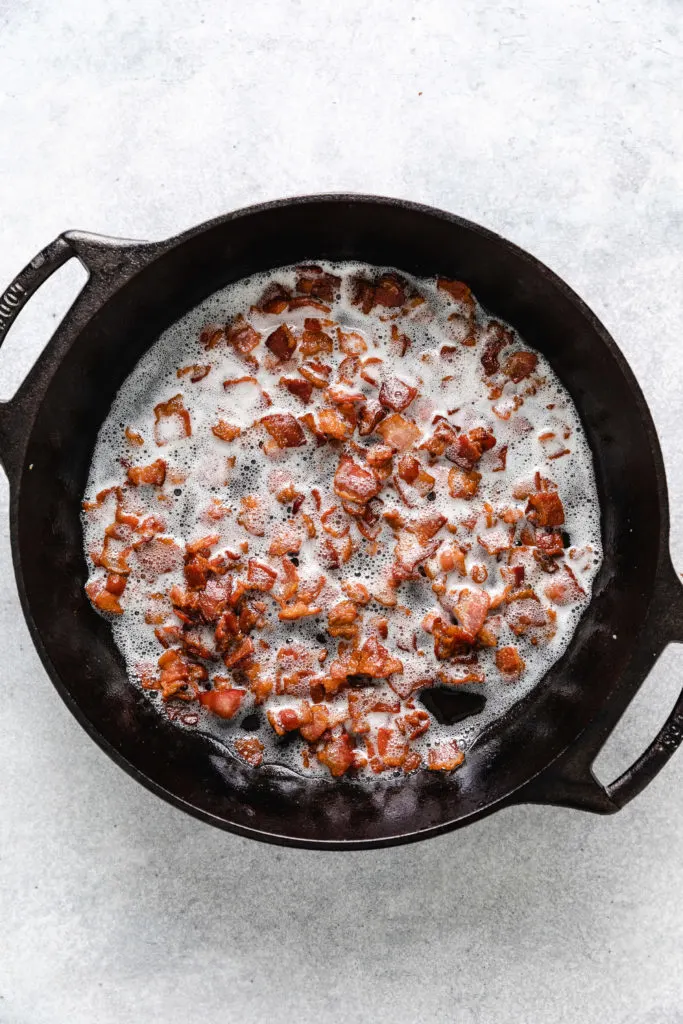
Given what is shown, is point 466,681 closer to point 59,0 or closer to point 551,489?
point 551,489

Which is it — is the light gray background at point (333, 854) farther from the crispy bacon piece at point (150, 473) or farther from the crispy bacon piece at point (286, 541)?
the crispy bacon piece at point (286, 541)

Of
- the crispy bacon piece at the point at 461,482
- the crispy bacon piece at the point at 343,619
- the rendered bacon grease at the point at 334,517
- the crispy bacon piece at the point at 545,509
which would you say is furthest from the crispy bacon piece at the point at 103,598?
the crispy bacon piece at the point at 545,509

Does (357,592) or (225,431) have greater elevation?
(225,431)

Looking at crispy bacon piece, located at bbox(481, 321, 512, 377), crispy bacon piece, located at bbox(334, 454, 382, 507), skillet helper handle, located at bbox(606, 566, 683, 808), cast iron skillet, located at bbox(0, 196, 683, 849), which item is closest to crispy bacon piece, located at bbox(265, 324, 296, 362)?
cast iron skillet, located at bbox(0, 196, 683, 849)

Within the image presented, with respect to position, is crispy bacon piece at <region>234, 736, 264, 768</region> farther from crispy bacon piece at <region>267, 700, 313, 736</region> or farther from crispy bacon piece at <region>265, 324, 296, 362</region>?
crispy bacon piece at <region>265, 324, 296, 362</region>

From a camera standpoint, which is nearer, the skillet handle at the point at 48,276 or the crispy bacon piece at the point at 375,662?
the skillet handle at the point at 48,276

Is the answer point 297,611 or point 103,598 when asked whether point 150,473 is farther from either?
point 297,611

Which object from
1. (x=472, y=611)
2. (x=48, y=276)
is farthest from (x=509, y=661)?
(x=48, y=276)
